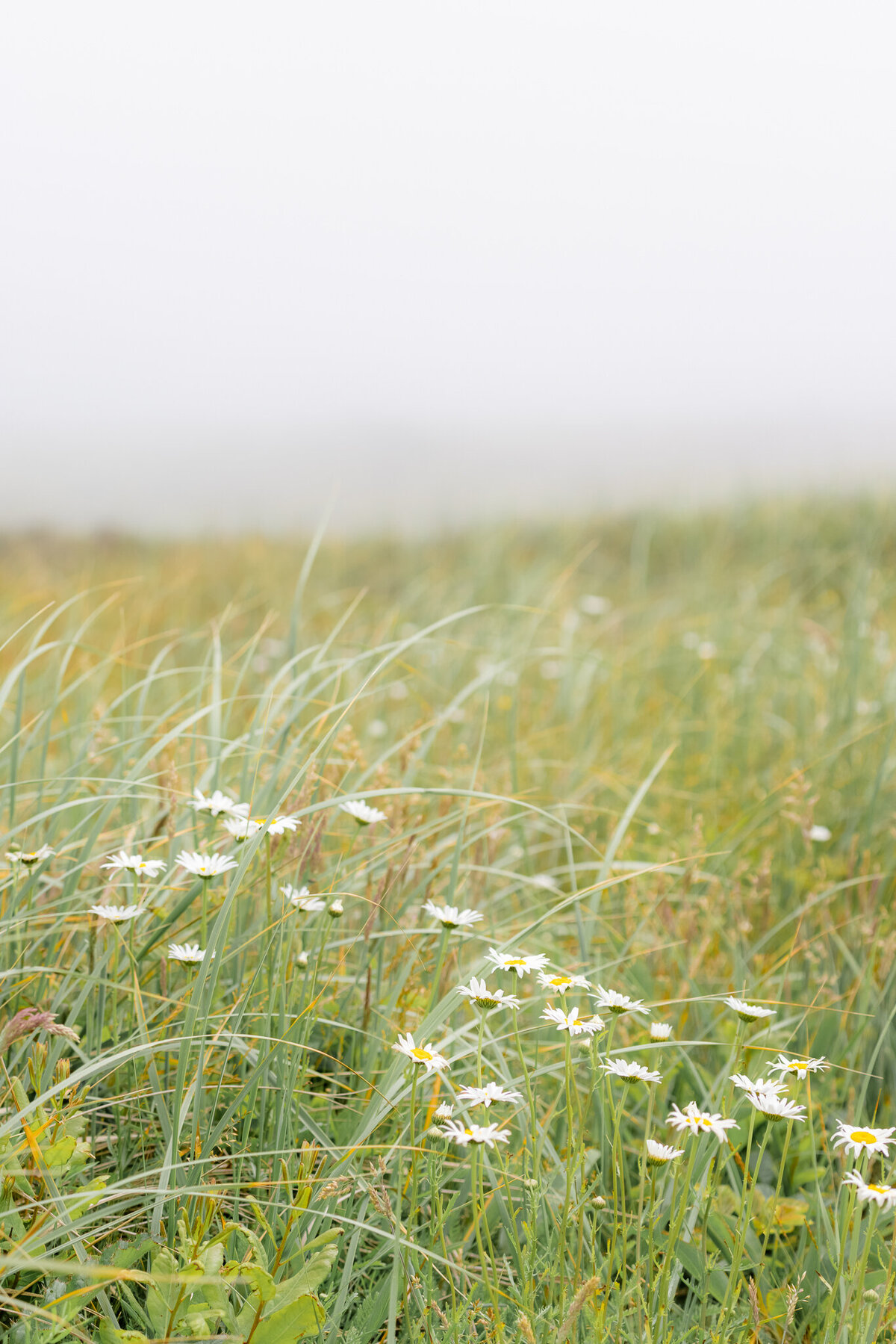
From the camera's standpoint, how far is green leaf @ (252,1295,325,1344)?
2.99 ft

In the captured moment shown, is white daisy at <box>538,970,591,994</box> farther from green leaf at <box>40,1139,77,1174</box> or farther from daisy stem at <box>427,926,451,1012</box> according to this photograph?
green leaf at <box>40,1139,77,1174</box>

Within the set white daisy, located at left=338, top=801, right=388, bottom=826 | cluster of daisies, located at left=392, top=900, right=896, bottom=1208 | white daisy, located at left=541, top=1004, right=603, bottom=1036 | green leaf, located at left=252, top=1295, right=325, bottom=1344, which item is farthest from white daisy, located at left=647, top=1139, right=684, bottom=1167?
white daisy, located at left=338, top=801, right=388, bottom=826

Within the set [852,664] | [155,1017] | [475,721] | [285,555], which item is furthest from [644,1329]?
[285,555]

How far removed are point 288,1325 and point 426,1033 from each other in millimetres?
282

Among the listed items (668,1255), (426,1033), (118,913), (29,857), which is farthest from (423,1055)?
(29,857)

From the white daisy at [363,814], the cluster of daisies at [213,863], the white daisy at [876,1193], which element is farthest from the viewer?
the white daisy at [363,814]

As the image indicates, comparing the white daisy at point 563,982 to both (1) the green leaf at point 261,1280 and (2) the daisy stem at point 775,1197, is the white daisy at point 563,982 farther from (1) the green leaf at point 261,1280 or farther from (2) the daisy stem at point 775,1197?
(1) the green leaf at point 261,1280

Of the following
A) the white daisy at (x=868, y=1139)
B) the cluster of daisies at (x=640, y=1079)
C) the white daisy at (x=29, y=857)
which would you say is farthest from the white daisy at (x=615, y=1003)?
the white daisy at (x=29, y=857)

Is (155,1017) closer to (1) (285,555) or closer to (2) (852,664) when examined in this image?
(2) (852,664)

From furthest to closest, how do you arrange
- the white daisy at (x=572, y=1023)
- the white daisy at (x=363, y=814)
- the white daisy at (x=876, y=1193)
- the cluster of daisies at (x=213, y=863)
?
the white daisy at (x=363, y=814) → the cluster of daisies at (x=213, y=863) → the white daisy at (x=572, y=1023) → the white daisy at (x=876, y=1193)

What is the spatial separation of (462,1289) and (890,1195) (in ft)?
1.59

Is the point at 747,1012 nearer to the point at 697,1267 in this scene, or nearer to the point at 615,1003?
the point at 615,1003

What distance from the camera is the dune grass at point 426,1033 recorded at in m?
0.97

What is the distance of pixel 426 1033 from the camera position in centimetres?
105
